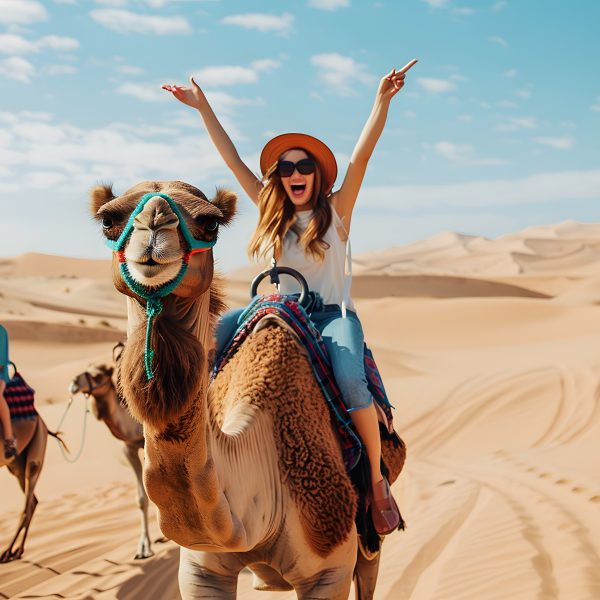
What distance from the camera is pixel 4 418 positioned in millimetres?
7047

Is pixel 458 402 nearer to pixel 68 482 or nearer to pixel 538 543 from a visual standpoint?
pixel 68 482

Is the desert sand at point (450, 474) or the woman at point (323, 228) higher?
the woman at point (323, 228)

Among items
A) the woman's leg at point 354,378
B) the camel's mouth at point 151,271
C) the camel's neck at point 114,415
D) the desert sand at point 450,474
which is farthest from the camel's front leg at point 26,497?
the camel's mouth at point 151,271

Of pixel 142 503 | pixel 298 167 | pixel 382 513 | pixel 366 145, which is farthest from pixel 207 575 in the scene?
pixel 142 503

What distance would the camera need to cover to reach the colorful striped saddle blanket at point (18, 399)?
746cm

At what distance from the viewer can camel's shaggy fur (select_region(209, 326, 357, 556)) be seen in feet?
10.6

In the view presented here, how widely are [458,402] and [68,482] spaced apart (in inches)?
277

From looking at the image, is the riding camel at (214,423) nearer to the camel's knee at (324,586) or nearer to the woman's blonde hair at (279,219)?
the camel's knee at (324,586)

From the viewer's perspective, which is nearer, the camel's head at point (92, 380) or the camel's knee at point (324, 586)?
the camel's knee at point (324, 586)

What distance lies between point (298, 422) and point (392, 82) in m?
1.89

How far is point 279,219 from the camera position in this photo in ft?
Result: 12.9

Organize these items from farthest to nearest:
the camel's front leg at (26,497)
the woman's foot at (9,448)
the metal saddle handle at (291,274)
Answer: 1. the camel's front leg at (26,497)
2. the woman's foot at (9,448)
3. the metal saddle handle at (291,274)

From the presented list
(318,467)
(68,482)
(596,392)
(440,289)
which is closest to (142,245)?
(318,467)

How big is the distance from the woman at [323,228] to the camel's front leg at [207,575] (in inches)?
32.3
